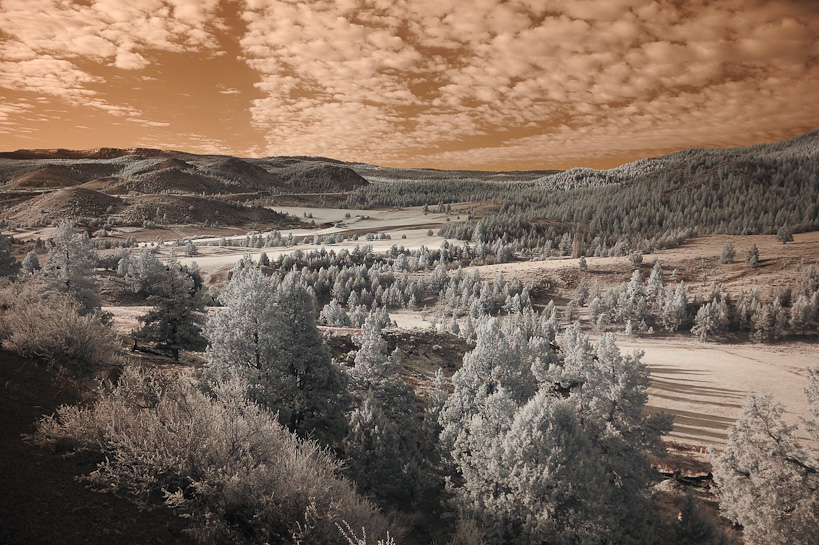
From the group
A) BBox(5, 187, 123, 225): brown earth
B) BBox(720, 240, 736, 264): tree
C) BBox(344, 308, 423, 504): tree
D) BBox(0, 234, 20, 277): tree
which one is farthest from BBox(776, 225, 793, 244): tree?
BBox(5, 187, 123, 225): brown earth

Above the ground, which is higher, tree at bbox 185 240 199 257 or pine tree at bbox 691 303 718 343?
tree at bbox 185 240 199 257

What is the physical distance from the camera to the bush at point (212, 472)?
9430 mm

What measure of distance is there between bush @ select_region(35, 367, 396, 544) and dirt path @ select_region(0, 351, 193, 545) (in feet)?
1.17

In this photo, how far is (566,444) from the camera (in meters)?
20.9

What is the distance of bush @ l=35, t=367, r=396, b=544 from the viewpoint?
9.43 meters

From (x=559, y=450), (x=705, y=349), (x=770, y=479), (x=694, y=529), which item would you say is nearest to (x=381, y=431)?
(x=559, y=450)

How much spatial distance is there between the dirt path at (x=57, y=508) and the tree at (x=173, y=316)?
62.9ft

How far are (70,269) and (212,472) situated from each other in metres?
29.9

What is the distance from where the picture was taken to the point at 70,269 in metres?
31.1

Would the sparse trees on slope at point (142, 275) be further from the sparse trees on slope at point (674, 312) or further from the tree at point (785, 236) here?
the tree at point (785, 236)

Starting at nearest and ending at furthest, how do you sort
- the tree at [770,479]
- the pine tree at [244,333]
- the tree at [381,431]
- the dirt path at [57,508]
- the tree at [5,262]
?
the dirt path at [57,508]
the pine tree at [244,333]
the tree at [770,479]
the tree at [381,431]
the tree at [5,262]

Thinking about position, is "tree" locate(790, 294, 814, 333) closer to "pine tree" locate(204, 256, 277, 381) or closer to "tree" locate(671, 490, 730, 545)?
"tree" locate(671, 490, 730, 545)

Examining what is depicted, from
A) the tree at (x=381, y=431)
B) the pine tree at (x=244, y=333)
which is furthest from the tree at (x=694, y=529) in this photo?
the pine tree at (x=244, y=333)

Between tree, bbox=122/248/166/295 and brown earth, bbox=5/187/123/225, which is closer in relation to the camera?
tree, bbox=122/248/166/295
